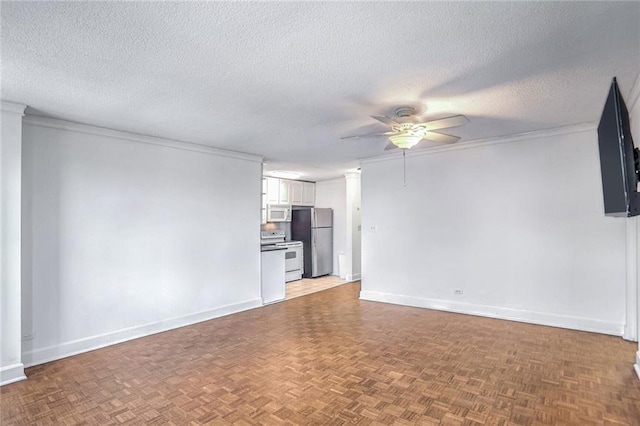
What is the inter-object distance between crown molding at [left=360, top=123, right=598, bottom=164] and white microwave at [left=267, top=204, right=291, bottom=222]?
8.57 ft

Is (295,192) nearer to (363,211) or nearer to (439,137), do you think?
(363,211)

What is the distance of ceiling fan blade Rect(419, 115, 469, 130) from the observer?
2.76 meters

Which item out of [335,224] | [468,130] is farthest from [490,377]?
[335,224]

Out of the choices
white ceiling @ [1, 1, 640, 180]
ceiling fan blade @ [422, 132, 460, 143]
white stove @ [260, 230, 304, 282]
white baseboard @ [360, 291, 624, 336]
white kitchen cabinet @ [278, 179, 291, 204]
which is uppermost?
white ceiling @ [1, 1, 640, 180]

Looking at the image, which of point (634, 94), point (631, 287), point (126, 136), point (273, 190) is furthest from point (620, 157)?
point (273, 190)

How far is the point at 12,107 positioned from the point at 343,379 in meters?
3.70

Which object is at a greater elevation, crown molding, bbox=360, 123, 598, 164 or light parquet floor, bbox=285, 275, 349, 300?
crown molding, bbox=360, 123, 598, 164

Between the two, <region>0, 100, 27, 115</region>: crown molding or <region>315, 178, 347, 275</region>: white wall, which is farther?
<region>315, 178, 347, 275</region>: white wall

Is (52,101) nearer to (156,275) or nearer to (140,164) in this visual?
(140,164)

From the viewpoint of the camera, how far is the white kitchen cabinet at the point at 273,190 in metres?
7.30

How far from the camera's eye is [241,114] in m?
3.36

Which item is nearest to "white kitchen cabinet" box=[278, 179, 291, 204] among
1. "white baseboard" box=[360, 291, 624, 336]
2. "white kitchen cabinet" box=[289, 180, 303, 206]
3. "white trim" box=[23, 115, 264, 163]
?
"white kitchen cabinet" box=[289, 180, 303, 206]

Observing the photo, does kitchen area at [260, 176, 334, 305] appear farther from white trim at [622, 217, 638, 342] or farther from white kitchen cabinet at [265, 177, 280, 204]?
white trim at [622, 217, 638, 342]

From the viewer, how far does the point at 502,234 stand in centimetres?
449
